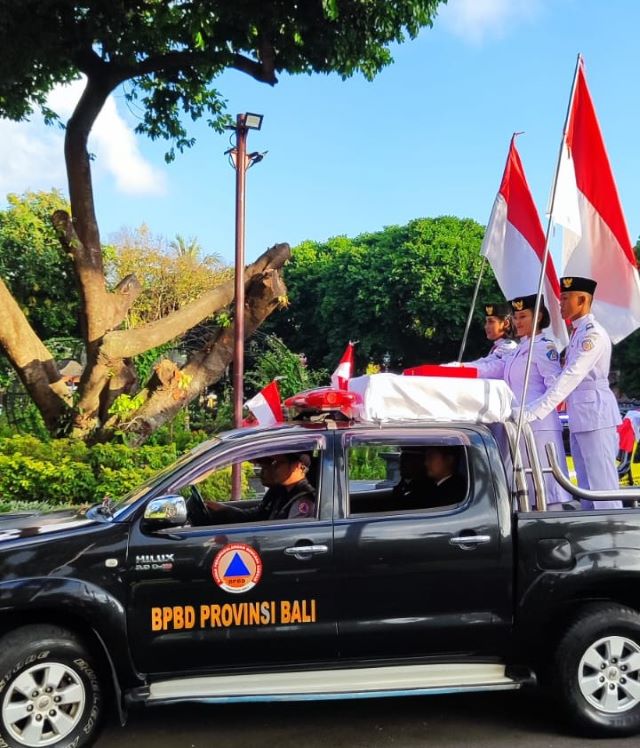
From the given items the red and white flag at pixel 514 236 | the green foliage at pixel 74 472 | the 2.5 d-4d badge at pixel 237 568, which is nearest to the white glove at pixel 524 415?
the red and white flag at pixel 514 236

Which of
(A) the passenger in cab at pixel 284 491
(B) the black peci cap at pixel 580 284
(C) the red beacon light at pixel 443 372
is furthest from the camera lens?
(B) the black peci cap at pixel 580 284

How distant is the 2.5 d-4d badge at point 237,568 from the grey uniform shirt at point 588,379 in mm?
2236

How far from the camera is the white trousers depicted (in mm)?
4926

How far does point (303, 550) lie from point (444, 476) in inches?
38.6

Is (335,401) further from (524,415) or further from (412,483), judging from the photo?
(524,415)

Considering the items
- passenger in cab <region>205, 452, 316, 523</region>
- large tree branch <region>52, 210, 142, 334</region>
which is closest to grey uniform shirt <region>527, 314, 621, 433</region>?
passenger in cab <region>205, 452, 316, 523</region>

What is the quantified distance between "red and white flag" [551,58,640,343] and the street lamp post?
593 centimetres

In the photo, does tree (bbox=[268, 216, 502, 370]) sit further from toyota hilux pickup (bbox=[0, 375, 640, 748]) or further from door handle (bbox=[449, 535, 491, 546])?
door handle (bbox=[449, 535, 491, 546])

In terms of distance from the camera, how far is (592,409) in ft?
16.4

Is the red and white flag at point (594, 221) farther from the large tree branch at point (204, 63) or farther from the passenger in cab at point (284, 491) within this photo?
the large tree branch at point (204, 63)

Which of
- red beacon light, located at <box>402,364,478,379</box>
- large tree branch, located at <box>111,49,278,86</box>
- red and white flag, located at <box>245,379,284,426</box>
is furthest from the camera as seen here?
large tree branch, located at <box>111,49,278,86</box>

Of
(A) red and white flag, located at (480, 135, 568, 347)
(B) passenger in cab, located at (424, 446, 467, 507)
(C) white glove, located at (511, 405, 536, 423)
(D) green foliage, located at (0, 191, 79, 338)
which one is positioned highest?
(D) green foliage, located at (0, 191, 79, 338)

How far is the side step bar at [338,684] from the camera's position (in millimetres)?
3639

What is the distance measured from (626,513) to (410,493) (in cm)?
123
